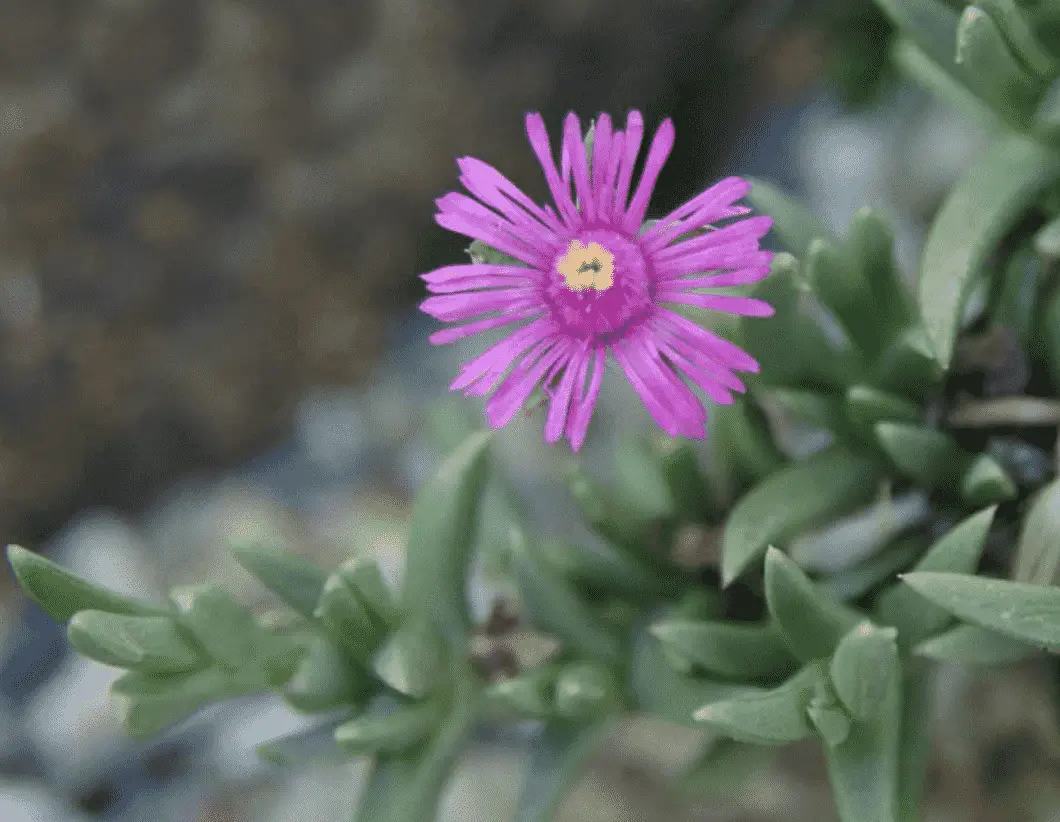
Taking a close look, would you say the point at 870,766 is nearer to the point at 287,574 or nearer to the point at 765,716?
the point at 765,716

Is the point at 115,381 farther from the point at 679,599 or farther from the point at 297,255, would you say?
the point at 679,599

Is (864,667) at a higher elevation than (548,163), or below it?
below

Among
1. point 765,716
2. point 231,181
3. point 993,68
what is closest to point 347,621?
point 765,716

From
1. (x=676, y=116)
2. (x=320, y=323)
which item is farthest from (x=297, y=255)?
(x=676, y=116)

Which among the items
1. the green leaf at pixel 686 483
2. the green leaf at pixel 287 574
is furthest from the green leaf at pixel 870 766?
the green leaf at pixel 287 574

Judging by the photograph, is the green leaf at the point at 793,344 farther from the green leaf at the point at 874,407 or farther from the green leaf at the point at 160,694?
the green leaf at the point at 160,694

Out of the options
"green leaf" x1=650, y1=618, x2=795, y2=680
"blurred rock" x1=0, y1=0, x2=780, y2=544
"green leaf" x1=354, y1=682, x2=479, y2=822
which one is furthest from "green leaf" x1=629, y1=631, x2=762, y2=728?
"blurred rock" x1=0, y1=0, x2=780, y2=544
